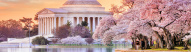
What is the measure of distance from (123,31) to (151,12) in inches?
929

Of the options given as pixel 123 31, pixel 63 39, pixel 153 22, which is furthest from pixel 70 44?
pixel 153 22

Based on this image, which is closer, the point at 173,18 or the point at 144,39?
the point at 173,18

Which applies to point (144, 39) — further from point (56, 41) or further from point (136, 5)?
point (56, 41)

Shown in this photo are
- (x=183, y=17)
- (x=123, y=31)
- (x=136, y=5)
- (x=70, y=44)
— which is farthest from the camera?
(x=70, y=44)

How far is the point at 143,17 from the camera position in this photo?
246ft

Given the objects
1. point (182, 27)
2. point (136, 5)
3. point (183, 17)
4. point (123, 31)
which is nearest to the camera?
point (183, 17)

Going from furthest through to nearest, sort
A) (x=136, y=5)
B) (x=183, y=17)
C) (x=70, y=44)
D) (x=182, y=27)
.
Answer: (x=70, y=44), (x=136, y=5), (x=182, y=27), (x=183, y=17)

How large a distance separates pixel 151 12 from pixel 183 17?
12.9ft

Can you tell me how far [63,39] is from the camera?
188500 millimetres

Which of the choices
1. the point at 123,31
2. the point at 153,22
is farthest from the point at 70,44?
the point at 153,22

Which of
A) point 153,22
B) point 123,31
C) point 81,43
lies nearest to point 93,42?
point 81,43

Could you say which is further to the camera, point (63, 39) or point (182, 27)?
point (63, 39)

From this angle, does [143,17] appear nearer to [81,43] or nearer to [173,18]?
[173,18]

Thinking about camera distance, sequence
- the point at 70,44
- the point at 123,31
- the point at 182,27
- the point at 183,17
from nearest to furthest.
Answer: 1. the point at 183,17
2. the point at 182,27
3. the point at 123,31
4. the point at 70,44
